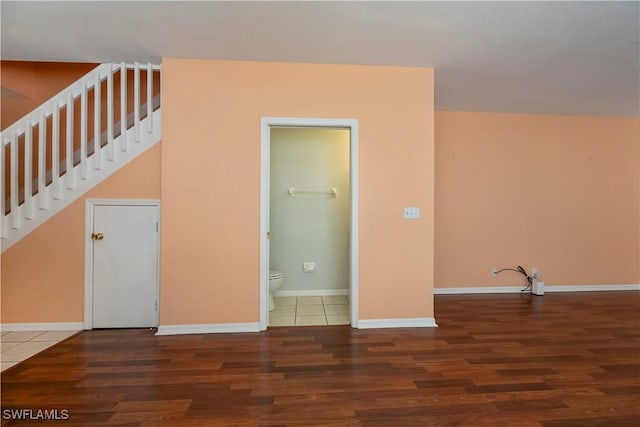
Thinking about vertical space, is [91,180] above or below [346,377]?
above

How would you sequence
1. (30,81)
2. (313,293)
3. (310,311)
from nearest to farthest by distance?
(310,311), (30,81), (313,293)

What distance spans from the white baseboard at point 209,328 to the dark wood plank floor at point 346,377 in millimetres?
81

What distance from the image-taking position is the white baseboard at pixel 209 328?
8.91 ft

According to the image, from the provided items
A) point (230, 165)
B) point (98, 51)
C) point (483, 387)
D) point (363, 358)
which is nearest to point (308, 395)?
point (363, 358)

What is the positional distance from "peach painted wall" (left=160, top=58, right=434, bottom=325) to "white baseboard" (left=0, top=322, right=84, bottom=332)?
872 millimetres

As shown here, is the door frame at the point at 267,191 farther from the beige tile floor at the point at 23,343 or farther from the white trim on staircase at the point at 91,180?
the beige tile floor at the point at 23,343

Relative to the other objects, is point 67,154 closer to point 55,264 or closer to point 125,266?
point 55,264

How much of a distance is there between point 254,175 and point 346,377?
72.1 inches

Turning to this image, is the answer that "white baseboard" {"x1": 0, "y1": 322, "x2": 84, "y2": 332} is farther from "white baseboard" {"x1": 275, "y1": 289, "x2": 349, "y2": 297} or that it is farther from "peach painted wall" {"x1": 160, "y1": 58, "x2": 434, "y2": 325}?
"white baseboard" {"x1": 275, "y1": 289, "x2": 349, "y2": 297}

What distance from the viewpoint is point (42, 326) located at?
2.77m

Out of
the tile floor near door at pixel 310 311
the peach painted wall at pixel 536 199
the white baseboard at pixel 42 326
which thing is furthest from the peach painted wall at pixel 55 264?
the peach painted wall at pixel 536 199

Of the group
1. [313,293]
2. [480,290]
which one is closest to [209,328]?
[313,293]

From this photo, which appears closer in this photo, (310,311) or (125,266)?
(125,266)

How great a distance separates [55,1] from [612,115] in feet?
20.8
